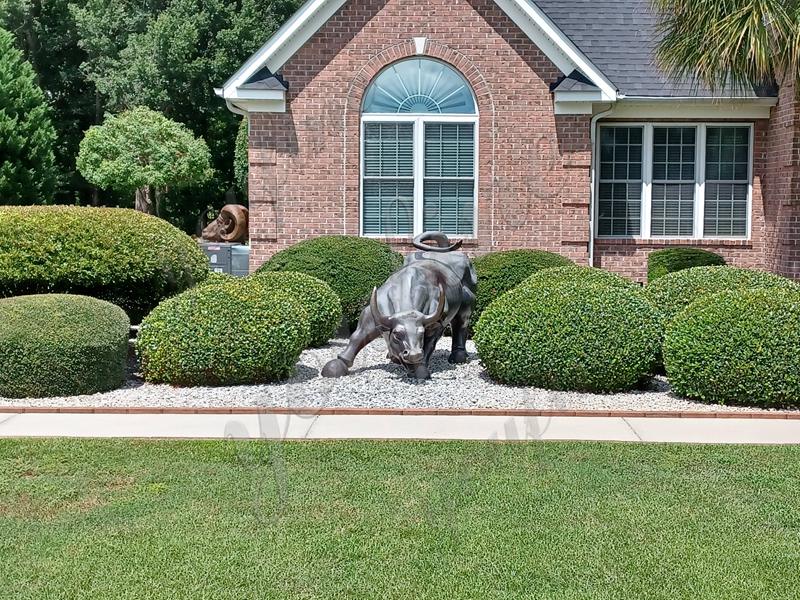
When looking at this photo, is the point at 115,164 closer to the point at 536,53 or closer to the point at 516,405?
the point at 536,53

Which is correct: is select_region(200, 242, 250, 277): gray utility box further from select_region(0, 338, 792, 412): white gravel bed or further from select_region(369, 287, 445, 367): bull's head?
select_region(369, 287, 445, 367): bull's head

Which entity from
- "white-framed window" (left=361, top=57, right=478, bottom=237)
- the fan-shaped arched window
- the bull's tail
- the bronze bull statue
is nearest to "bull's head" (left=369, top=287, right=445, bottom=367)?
the bronze bull statue

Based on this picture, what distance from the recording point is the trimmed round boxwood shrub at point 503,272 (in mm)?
14320

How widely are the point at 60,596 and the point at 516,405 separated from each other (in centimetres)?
563

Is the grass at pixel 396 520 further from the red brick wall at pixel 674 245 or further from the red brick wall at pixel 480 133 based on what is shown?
the red brick wall at pixel 674 245

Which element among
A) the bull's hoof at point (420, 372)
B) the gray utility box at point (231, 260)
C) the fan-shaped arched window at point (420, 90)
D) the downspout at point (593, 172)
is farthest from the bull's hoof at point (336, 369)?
→ the gray utility box at point (231, 260)

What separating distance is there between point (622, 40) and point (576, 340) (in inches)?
417

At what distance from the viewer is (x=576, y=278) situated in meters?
11.4

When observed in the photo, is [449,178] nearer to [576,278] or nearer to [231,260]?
[576,278]

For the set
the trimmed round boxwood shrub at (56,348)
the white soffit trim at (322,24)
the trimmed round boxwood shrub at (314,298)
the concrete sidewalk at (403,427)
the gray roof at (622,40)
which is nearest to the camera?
the concrete sidewalk at (403,427)

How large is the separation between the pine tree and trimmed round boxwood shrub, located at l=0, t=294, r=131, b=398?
1768cm

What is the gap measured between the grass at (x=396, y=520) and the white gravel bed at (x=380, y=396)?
1.72 m

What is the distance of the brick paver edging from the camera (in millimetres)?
9039

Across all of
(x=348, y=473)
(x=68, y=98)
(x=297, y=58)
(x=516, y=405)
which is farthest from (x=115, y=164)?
(x=348, y=473)
